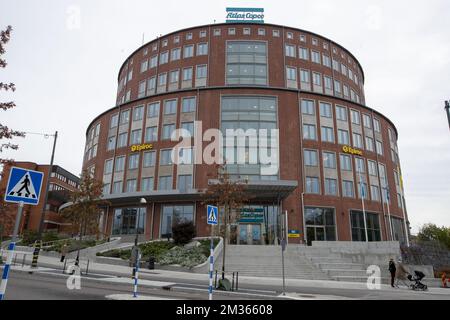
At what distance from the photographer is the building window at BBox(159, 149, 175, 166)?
141ft

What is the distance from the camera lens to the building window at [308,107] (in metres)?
45.4

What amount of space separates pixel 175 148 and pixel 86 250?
16.7 meters

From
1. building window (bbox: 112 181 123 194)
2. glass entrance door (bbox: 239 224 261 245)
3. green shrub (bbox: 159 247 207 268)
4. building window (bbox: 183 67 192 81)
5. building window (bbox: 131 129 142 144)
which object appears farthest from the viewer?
building window (bbox: 183 67 192 81)

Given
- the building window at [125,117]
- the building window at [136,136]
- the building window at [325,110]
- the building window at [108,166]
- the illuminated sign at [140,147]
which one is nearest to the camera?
the illuminated sign at [140,147]

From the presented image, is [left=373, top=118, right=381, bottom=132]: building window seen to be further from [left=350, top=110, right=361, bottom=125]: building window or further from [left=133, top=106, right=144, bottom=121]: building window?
[left=133, top=106, right=144, bottom=121]: building window

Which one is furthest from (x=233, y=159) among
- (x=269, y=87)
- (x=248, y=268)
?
(x=248, y=268)

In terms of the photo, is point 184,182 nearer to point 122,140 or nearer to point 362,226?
point 122,140

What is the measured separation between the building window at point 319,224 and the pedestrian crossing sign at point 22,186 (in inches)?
1434

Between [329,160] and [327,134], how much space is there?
13.0 ft

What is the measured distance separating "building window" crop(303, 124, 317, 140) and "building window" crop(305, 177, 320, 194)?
5744 millimetres

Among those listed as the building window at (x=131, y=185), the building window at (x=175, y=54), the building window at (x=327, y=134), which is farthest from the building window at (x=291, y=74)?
the building window at (x=131, y=185)

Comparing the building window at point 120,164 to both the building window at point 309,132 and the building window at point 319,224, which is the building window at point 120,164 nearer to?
the building window at point 309,132

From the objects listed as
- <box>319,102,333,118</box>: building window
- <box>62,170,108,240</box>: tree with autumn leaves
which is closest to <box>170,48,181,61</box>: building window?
<box>319,102,333,118</box>: building window
